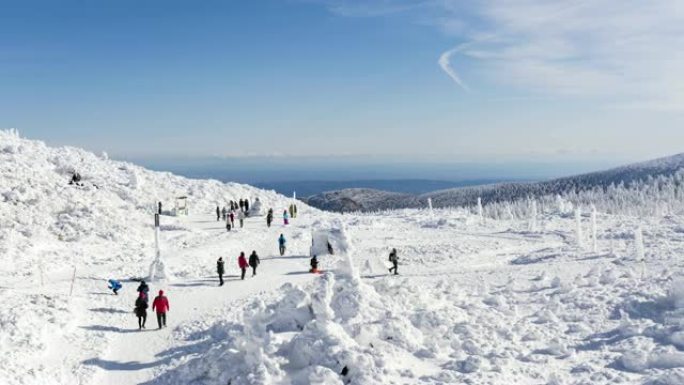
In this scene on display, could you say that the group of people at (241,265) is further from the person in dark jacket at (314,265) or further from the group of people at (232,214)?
the group of people at (232,214)

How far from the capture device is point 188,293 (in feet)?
90.5

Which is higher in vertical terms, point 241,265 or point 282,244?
point 282,244

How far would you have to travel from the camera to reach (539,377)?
16766 millimetres

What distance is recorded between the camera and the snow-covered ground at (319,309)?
55.9 feet

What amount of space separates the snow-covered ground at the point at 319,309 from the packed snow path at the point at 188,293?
0.10 m

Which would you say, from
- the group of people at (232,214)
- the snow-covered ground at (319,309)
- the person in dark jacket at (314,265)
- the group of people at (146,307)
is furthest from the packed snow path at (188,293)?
the group of people at (232,214)

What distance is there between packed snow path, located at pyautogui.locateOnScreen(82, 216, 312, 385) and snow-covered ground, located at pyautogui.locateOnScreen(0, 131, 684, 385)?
0.10m

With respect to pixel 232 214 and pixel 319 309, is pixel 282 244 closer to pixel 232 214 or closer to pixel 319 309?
pixel 232 214

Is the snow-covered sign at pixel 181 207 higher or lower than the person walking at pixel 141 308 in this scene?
higher

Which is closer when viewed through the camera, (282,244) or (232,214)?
(282,244)

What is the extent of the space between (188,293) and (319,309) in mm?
10848

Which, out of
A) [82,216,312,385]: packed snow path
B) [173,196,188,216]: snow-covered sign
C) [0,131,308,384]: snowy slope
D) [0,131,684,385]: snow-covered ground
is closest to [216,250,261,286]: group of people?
[82,216,312,385]: packed snow path

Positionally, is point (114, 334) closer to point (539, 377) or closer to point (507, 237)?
point (539, 377)

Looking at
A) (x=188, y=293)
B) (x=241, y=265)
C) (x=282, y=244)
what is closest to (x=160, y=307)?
(x=188, y=293)
